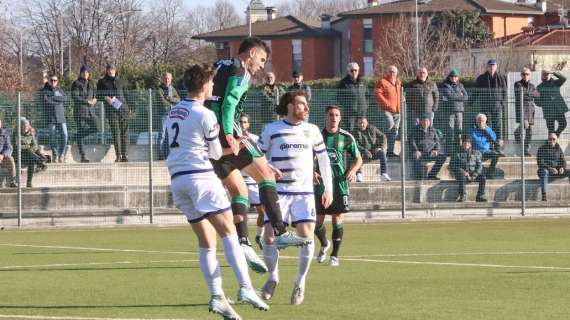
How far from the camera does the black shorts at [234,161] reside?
42.6 feet

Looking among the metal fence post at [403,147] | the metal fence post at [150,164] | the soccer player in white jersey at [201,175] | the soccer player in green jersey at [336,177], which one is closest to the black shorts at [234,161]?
the soccer player in white jersey at [201,175]

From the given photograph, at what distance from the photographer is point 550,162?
2783 centimetres

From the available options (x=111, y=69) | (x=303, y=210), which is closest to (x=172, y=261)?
(x=303, y=210)

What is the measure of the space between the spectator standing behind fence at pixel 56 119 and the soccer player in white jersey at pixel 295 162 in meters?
13.2

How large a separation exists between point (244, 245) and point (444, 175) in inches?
598

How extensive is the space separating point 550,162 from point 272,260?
15929 mm

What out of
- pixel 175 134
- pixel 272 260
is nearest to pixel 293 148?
pixel 272 260

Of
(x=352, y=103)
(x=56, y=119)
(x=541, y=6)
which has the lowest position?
(x=56, y=119)

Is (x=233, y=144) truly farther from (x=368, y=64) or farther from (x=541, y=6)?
(x=541, y=6)

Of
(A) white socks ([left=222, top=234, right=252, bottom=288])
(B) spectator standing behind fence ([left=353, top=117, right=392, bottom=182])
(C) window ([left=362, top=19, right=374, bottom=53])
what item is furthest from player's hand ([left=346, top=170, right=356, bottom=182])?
(C) window ([left=362, top=19, right=374, bottom=53])

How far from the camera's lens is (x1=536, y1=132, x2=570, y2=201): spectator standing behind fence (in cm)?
2770

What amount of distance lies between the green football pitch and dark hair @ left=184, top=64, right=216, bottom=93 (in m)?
1.97

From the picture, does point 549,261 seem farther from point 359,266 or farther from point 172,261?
point 172,261

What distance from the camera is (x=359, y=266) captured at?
646 inches
